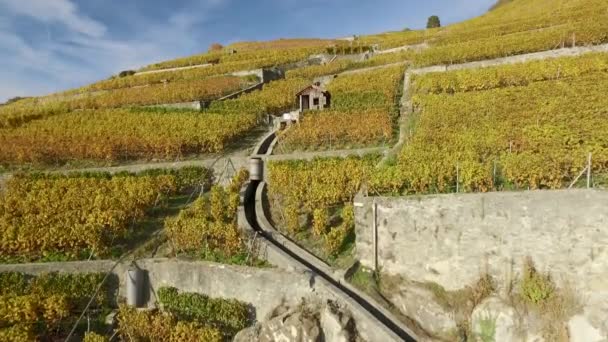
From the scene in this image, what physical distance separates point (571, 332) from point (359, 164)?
9.08 metres

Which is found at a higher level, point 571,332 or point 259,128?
point 259,128

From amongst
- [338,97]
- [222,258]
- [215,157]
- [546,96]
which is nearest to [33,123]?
[215,157]

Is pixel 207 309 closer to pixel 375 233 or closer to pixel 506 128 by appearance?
pixel 375 233

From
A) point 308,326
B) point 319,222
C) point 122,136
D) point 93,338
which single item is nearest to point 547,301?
point 308,326

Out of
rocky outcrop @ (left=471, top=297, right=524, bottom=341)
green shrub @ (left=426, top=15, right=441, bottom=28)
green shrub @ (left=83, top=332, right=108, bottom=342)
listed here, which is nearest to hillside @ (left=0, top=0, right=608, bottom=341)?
rocky outcrop @ (left=471, top=297, right=524, bottom=341)

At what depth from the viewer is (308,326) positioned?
484 inches

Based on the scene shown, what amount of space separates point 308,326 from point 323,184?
19.9 feet

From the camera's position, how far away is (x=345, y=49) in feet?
165

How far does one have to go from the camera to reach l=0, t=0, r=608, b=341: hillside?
12859mm

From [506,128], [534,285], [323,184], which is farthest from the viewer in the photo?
[506,128]

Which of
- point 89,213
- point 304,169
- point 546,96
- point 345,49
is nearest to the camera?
point 89,213

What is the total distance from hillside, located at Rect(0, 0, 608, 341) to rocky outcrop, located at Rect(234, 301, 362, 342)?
0.12 m

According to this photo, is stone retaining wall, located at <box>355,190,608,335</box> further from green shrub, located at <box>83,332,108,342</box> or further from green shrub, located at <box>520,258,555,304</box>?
green shrub, located at <box>83,332,108,342</box>

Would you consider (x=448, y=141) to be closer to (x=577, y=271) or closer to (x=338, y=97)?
(x=577, y=271)
